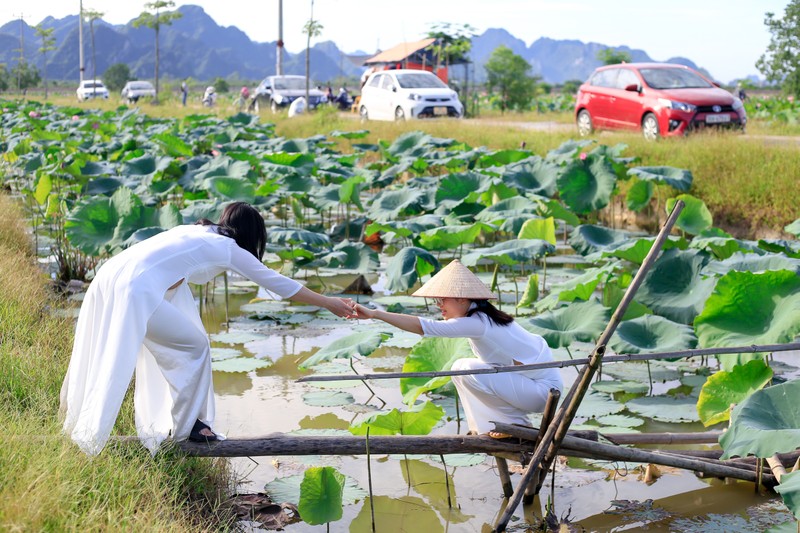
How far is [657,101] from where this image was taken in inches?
462

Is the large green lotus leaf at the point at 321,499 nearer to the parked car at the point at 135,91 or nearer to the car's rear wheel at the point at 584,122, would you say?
the car's rear wheel at the point at 584,122

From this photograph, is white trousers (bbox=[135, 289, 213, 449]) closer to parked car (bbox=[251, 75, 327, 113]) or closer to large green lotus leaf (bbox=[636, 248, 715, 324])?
large green lotus leaf (bbox=[636, 248, 715, 324])

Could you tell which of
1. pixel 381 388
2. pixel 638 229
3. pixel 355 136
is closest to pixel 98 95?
pixel 355 136

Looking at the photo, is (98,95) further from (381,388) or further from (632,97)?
(381,388)

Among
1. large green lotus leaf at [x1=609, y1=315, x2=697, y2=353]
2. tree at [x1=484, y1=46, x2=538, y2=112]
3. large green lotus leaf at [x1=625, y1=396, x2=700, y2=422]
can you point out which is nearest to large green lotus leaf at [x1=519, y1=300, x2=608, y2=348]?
large green lotus leaf at [x1=609, y1=315, x2=697, y2=353]

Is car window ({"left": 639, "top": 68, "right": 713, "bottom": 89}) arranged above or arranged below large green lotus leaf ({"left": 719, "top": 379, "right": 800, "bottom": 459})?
above


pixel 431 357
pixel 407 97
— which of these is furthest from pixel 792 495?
pixel 407 97

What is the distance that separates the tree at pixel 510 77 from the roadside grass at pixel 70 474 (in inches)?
816

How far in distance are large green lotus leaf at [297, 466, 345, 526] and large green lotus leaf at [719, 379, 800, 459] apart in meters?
1.23

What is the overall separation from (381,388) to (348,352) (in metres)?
1.09

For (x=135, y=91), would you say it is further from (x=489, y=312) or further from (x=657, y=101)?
(x=489, y=312)

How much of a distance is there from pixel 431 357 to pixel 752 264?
196 centimetres

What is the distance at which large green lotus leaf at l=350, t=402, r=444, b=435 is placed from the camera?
3435 mm

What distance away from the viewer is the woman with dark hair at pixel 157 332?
3.19 metres
